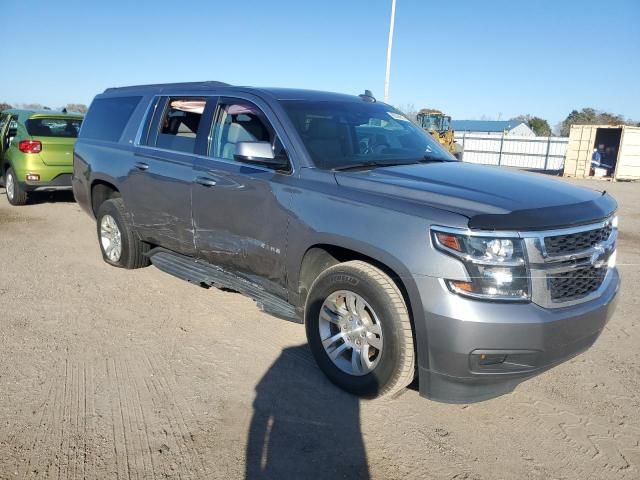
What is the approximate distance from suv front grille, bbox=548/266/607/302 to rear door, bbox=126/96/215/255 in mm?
3029

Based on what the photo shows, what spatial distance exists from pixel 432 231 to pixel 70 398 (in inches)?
98.0

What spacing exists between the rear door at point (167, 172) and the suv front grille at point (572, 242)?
2.95 metres

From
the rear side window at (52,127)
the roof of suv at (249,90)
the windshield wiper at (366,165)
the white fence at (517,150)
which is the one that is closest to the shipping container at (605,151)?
the white fence at (517,150)

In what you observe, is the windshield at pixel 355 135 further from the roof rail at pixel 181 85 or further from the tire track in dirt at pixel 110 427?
the tire track in dirt at pixel 110 427

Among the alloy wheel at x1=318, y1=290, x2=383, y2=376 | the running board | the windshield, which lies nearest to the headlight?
the alloy wheel at x1=318, y1=290, x2=383, y2=376

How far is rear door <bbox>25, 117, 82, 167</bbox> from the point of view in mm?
9438

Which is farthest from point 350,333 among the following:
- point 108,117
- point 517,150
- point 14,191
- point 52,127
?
point 517,150

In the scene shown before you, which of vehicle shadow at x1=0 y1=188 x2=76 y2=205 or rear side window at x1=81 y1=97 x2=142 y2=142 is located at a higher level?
rear side window at x1=81 y1=97 x2=142 y2=142

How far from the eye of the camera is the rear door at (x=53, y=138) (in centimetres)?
944

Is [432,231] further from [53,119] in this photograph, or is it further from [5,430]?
[53,119]

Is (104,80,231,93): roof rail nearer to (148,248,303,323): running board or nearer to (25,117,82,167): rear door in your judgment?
(148,248,303,323): running board

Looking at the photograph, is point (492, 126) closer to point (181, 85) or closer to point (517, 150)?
point (517, 150)

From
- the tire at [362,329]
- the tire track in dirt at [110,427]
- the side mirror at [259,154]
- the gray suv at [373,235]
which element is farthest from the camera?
the side mirror at [259,154]

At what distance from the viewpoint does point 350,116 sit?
4406mm
